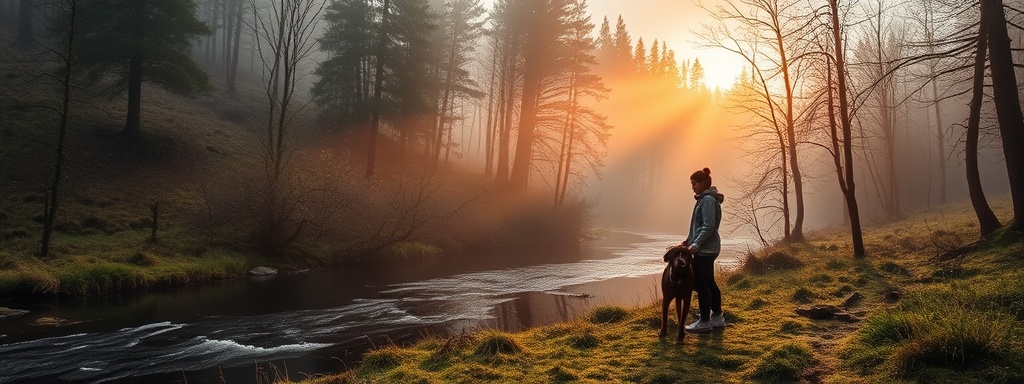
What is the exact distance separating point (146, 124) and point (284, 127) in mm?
14648

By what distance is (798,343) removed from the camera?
656 cm

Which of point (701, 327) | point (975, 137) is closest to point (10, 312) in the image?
point (701, 327)

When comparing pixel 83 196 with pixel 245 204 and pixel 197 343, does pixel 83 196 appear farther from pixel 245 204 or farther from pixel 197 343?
pixel 197 343

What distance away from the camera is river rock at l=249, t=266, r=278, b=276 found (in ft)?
63.8

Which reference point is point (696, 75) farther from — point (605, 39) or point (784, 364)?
point (784, 364)

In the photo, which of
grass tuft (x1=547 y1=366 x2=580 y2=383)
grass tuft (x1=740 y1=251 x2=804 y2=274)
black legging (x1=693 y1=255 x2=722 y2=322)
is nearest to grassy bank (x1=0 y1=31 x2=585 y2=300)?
grass tuft (x1=740 y1=251 x2=804 y2=274)

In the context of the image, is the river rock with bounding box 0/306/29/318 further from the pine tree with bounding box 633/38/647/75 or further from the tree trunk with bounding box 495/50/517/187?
the pine tree with bounding box 633/38/647/75

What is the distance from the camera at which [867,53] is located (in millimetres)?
35000

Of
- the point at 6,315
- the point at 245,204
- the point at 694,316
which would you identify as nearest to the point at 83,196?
the point at 245,204

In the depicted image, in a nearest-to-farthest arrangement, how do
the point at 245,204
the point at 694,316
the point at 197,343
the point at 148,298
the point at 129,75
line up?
the point at 694,316 → the point at 197,343 → the point at 148,298 → the point at 245,204 → the point at 129,75

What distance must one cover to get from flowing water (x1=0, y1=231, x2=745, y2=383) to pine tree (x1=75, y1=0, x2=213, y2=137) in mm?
14473

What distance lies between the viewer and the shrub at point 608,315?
9.30m

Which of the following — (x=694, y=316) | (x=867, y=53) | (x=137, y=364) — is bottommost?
(x=137, y=364)

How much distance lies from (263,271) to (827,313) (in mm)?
17887
